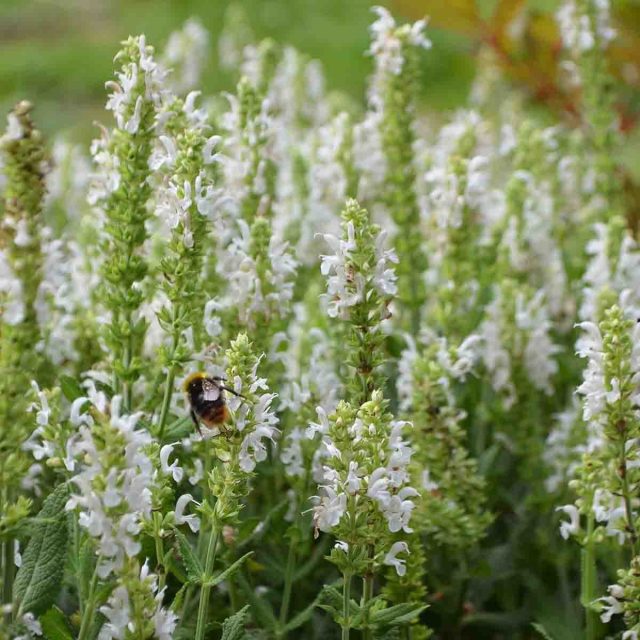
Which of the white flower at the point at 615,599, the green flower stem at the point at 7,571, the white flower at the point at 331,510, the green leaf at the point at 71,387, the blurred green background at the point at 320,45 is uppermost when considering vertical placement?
the blurred green background at the point at 320,45

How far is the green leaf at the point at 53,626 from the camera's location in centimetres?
220

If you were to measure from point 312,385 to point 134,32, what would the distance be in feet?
36.4

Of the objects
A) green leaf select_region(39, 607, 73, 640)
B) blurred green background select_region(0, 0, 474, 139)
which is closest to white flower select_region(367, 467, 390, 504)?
green leaf select_region(39, 607, 73, 640)

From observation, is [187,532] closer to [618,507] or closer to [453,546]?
[453,546]

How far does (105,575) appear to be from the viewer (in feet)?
6.53

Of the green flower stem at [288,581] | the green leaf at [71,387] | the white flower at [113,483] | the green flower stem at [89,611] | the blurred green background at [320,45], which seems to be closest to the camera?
the white flower at [113,483]

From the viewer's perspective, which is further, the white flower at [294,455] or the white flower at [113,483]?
the white flower at [294,455]

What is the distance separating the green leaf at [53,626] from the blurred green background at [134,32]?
7.42m

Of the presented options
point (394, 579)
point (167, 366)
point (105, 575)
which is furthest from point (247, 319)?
point (105, 575)

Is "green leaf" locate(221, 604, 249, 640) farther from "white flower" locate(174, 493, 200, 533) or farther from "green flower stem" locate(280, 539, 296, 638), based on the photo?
"green flower stem" locate(280, 539, 296, 638)

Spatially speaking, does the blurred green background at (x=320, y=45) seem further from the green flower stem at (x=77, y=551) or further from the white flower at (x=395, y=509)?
the green flower stem at (x=77, y=551)

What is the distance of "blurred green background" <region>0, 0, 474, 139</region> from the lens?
35.2ft

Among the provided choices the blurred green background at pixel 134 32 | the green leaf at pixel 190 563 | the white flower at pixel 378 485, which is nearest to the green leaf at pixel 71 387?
the green leaf at pixel 190 563

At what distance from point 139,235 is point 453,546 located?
4.09 ft
